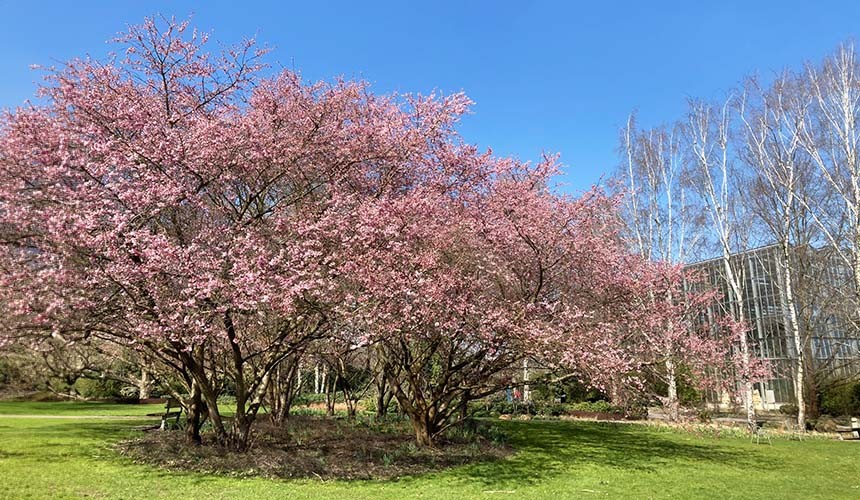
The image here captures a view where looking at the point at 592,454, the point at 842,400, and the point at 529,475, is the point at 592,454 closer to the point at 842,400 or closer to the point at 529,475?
the point at 529,475

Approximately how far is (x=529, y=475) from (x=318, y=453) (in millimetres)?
3953

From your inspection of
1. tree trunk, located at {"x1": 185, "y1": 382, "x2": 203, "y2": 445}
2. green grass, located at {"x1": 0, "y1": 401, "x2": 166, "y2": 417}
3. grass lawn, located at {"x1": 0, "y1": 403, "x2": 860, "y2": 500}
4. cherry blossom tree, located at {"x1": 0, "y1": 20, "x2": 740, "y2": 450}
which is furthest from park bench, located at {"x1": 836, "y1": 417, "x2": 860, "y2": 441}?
green grass, located at {"x1": 0, "y1": 401, "x2": 166, "y2": 417}

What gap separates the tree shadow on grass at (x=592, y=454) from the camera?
9188 mm

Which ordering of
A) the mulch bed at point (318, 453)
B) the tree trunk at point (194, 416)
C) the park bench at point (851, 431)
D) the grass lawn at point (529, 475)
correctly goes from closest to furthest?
the grass lawn at point (529, 475) < the mulch bed at point (318, 453) < the tree trunk at point (194, 416) < the park bench at point (851, 431)

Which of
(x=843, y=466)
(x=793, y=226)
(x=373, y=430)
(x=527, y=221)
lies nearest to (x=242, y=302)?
(x=527, y=221)

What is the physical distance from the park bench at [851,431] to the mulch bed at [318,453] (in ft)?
36.4

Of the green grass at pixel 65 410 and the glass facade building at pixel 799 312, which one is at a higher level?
the glass facade building at pixel 799 312

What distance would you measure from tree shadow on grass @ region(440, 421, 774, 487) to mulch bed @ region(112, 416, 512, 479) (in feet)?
2.37

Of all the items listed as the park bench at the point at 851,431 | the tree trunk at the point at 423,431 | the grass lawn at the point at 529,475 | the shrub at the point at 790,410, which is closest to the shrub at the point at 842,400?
the shrub at the point at 790,410

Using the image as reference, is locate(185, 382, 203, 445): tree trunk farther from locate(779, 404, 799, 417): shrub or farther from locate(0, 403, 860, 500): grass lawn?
locate(779, 404, 799, 417): shrub

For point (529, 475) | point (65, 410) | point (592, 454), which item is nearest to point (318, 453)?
point (529, 475)

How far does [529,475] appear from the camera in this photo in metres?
8.97

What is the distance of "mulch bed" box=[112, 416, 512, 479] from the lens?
8.80 m

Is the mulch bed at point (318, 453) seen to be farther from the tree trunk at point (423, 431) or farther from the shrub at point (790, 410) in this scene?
the shrub at point (790, 410)
